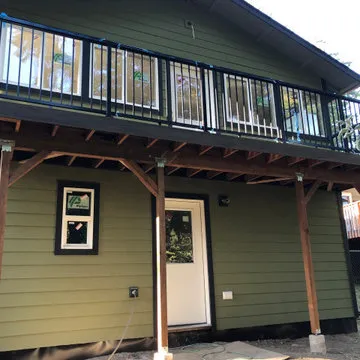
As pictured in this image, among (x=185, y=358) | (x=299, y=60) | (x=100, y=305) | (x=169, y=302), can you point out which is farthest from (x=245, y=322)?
(x=299, y=60)

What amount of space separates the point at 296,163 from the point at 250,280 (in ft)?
6.63

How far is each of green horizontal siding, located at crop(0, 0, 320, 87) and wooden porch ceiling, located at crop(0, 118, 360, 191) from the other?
222cm

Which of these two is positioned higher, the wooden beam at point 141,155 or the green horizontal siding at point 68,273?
the wooden beam at point 141,155

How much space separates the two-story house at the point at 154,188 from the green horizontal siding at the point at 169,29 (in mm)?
24

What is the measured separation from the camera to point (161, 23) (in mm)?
6785

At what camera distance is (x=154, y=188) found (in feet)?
15.1

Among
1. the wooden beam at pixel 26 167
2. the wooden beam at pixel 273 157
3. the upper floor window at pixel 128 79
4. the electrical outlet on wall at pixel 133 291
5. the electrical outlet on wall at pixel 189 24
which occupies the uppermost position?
the electrical outlet on wall at pixel 189 24

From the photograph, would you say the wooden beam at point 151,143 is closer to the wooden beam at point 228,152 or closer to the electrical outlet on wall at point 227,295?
the wooden beam at point 228,152

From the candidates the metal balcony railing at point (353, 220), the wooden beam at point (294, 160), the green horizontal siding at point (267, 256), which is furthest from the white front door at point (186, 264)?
the metal balcony railing at point (353, 220)

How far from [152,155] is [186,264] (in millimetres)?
2140

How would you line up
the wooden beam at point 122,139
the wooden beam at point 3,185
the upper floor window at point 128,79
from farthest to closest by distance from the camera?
1. the upper floor window at point 128,79
2. the wooden beam at point 122,139
3. the wooden beam at point 3,185

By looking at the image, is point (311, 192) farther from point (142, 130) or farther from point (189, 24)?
point (189, 24)

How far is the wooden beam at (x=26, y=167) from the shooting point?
3.89 meters

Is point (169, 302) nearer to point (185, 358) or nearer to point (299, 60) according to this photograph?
point (185, 358)
